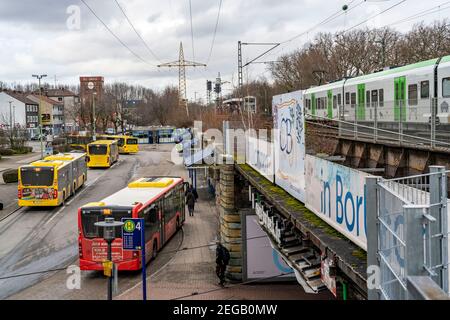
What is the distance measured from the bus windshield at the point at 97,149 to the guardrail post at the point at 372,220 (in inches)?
2062

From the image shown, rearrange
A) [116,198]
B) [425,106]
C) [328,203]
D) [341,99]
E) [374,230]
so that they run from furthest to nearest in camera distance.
→ [341,99] < [116,198] < [425,106] < [328,203] < [374,230]

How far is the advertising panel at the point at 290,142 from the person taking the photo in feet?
33.8

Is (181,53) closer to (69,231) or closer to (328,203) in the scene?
(69,231)

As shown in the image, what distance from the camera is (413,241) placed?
3.84 meters

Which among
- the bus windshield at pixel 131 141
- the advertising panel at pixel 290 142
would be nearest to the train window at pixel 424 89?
the advertising panel at pixel 290 142

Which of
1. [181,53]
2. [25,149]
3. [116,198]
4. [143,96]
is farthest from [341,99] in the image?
[143,96]

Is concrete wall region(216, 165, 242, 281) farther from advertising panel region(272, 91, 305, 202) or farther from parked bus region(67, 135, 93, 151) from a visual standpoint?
parked bus region(67, 135, 93, 151)

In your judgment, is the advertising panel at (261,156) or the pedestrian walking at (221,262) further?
the pedestrian walking at (221,262)

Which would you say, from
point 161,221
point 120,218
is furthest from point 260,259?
point 161,221

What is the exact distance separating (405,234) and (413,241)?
208 mm

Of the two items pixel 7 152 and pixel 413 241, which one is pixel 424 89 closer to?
pixel 413 241

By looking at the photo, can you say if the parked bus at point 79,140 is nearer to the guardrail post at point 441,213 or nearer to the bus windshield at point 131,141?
the bus windshield at point 131,141

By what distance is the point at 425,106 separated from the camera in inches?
559
